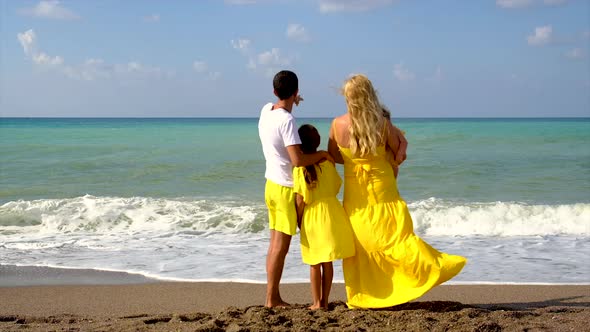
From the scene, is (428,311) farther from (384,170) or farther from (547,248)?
(547,248)

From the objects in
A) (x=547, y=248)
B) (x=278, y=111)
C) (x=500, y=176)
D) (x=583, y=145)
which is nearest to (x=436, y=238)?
(x=547, y=248)

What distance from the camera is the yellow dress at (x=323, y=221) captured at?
4.58m

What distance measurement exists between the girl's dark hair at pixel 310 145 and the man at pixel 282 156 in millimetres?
67

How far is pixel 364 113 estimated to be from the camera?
14.5 ft

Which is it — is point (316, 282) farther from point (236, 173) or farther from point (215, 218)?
point (236, 173)

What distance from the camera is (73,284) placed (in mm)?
6426

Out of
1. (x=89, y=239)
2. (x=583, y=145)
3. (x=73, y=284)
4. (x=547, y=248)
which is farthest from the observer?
(x=583, y=145)

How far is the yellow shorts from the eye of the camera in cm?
464

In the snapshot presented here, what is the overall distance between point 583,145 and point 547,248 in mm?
20678

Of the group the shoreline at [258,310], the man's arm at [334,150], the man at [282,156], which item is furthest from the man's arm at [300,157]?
the shoreline at [258,310]

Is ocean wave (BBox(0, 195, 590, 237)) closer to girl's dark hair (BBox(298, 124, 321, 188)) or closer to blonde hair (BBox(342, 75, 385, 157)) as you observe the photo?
girl's dark hair (BBox(298, 124, 321, 188))

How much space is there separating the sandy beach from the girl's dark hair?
910 mm

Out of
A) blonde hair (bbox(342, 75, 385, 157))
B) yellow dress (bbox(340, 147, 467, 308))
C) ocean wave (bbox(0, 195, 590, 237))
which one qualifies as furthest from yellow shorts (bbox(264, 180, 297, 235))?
ocean wave (bbox(0, 195, 590, 237))

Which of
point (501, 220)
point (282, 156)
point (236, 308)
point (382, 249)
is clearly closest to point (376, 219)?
point (382, 249)
